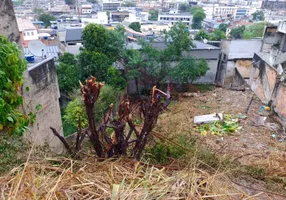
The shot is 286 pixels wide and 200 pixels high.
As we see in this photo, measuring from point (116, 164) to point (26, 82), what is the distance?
2703 mm

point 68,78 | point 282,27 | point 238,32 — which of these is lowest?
point 238,32

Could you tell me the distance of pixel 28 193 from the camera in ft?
4.89

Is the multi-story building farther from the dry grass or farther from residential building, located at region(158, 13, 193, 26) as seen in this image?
the dry grass

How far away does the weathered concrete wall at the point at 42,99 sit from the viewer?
13.2 ft

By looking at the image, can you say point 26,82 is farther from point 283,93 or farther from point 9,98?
point 283,93

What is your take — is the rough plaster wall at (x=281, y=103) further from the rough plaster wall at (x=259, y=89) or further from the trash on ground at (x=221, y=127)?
the trash on ground at (x=221, y=127)

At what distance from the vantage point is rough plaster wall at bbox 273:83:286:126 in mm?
7578

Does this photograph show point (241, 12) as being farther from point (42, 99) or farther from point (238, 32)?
point (42, 99)

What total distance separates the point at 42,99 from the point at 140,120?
200 centimetres

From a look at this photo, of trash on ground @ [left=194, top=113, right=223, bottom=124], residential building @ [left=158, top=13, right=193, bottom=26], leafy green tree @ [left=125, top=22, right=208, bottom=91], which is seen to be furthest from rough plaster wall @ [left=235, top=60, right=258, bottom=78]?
residential building @ [left=158, top=13, right=193, bottom=26]

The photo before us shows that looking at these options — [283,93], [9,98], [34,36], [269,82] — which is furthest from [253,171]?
[34,36]

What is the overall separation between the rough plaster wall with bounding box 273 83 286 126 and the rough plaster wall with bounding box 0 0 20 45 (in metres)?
7.92

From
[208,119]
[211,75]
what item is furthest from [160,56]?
[211,75]

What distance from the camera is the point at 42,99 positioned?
4.48 m
